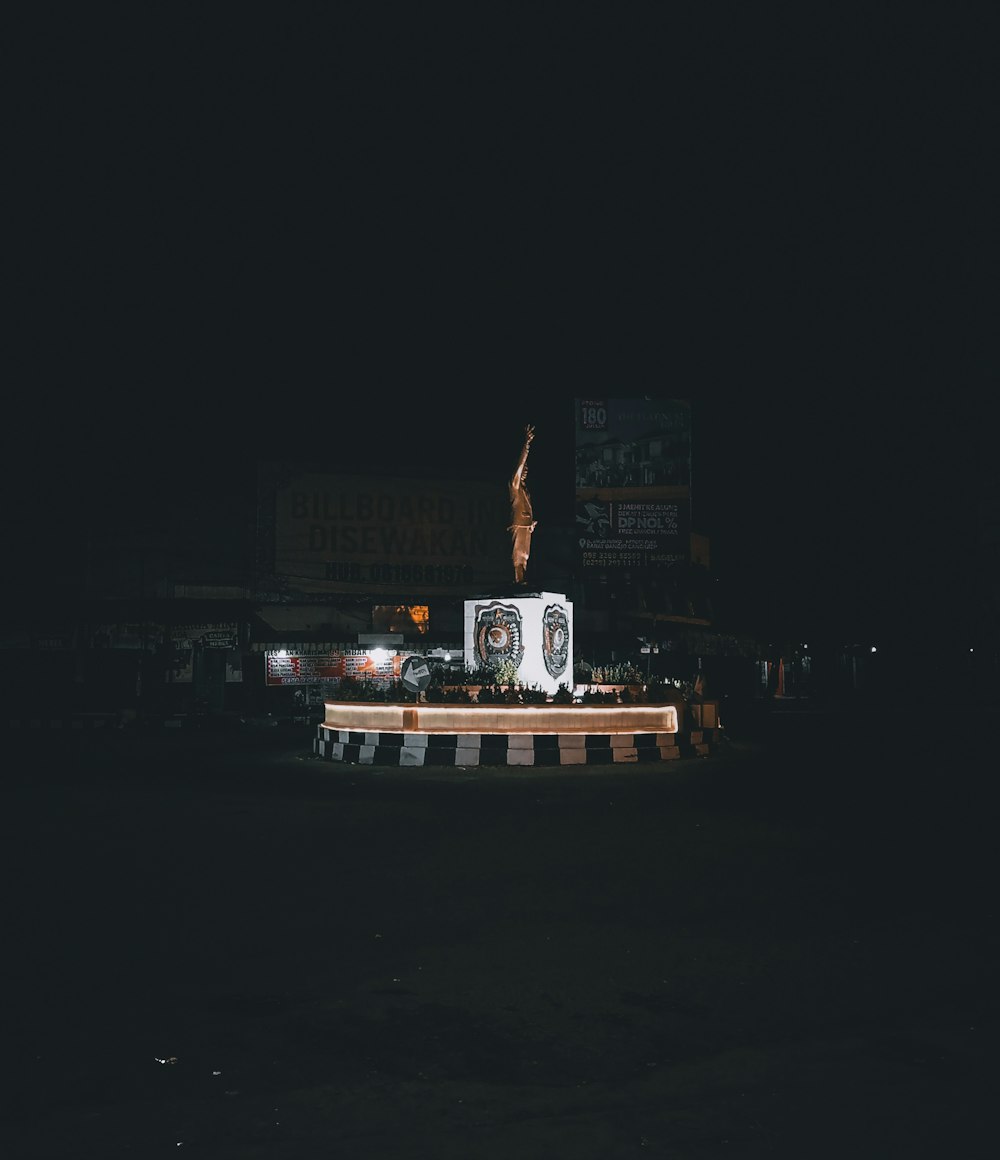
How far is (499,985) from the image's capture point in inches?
223

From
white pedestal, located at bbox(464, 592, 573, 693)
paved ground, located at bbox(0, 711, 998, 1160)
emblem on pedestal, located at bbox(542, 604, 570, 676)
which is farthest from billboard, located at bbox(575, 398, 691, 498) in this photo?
paved ground, located at bbox(0, 711, 998, 1160)

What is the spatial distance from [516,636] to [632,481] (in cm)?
1833

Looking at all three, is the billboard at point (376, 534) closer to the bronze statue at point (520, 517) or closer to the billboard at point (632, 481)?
the billboard at point (632, 481)

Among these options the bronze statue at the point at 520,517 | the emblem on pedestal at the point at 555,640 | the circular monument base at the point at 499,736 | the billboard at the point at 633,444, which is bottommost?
the circular monument base at the point at 499,736

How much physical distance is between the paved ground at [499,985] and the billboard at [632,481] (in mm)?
28465

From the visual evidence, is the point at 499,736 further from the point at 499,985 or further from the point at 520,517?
the point at 499,985

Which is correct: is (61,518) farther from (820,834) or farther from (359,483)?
(820,834)

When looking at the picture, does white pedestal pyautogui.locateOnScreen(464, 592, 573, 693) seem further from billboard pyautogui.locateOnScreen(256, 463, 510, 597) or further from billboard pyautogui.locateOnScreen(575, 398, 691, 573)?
billboard pyautogui.locateOnScreen(256, 463, 510, 597)

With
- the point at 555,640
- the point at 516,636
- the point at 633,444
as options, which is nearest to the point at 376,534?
the point at 633,444

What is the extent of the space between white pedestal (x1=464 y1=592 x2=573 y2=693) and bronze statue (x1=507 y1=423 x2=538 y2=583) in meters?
1.31

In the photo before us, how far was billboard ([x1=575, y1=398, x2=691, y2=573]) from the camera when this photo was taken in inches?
1592

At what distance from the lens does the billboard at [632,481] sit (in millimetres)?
40438

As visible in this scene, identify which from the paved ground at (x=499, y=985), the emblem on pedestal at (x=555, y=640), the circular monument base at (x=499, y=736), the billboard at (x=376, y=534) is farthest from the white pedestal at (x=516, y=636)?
the billboard at (x=376, y=534)

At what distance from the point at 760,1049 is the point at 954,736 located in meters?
22.8
